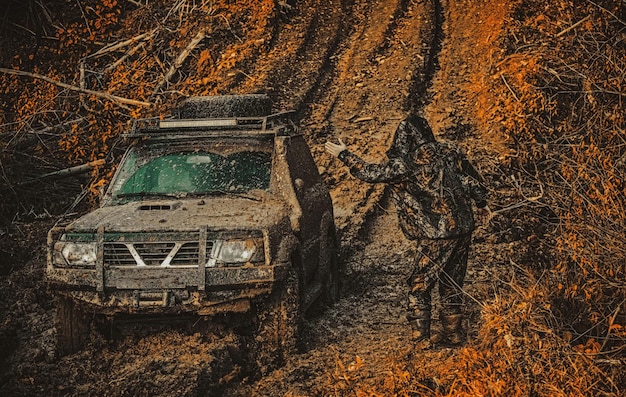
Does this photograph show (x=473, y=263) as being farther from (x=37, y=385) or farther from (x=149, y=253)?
(x=37, y=385)

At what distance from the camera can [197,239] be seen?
282 inches

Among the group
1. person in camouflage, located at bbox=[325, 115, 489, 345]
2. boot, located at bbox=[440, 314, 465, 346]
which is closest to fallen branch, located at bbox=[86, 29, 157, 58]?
person in camouflage, located at bbox=[325, 115, 489, 345]

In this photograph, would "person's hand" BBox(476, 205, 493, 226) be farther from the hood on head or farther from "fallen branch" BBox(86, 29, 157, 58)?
"fallen branch" BBox(86, 29, 157, 58)

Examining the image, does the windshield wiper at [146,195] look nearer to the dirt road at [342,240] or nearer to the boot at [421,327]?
the dirt road at [342,240]

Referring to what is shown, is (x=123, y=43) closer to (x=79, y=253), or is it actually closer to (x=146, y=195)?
(x=146, y=195)

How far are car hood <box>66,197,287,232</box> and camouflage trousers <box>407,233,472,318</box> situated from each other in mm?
1367

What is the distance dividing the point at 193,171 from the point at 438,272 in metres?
2.66

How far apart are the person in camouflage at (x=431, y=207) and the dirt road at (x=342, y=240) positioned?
47cm

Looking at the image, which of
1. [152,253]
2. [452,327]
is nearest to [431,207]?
[452,327]

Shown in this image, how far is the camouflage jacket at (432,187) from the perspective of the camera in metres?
7.57

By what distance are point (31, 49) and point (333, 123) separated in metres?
9.55

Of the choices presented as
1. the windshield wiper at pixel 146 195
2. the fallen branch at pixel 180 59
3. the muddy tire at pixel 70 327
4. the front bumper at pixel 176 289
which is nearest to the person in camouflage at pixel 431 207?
the front bumper at pixel 176 289

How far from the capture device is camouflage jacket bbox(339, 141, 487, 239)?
24.8 feet

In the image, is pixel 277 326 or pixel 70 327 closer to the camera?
pixel 277 326
